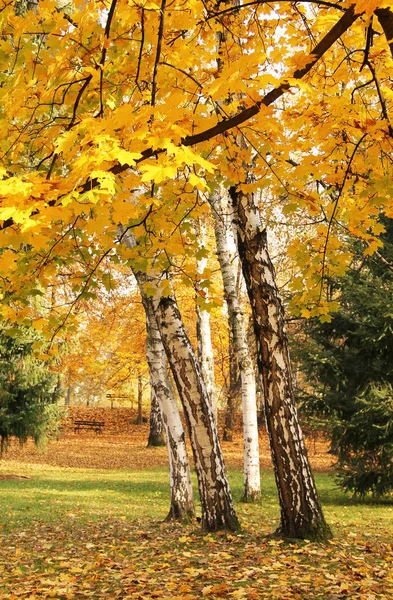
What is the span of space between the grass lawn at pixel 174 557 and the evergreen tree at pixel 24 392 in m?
4.47

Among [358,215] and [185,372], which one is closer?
[358,215]

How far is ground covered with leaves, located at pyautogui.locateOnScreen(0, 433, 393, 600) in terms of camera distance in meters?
4.40

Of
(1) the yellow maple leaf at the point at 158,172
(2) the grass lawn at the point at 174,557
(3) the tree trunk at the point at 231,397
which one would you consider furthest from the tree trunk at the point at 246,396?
(3) the tree trunk at the point at 231,397

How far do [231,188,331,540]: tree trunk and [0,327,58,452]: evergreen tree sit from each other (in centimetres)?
949

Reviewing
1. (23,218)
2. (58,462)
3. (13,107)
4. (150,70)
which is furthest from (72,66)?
(58,462)

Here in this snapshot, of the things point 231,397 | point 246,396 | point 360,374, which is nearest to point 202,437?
point 246,396

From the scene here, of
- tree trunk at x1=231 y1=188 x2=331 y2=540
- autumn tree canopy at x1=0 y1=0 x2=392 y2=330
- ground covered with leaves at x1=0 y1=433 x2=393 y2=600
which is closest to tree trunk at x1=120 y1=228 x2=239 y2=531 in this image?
ground covered with leaves at x1=0 y1=433 x2=393 y2=600

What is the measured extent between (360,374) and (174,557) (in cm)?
754

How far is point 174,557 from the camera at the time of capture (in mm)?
5676

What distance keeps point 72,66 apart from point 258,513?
8086 mm

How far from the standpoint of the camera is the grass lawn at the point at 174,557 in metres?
4.39

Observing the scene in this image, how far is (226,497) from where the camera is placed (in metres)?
6.77

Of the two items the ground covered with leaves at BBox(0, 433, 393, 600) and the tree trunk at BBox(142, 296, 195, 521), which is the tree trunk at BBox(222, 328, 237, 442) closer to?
the ground covered with leaves at BBox(0, 433, 393, 600)

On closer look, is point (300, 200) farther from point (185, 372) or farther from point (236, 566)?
point (236, 566)
